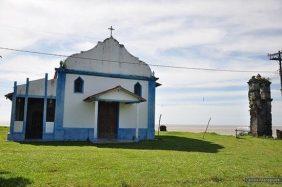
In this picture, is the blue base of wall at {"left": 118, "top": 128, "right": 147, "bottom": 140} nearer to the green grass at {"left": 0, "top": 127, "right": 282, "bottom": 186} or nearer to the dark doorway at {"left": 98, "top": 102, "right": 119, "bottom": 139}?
the dark doorway at {"left": 98, "top": 102, "right": 119, "bottom": 139}

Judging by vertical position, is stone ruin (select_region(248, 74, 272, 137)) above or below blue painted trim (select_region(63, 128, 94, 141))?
above

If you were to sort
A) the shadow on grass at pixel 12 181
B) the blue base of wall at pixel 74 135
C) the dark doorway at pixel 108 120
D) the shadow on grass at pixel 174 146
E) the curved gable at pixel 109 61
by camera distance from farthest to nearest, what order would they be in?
the dark doorway at pixel 108 120 < the curved gable at pixel 109 61 < the blue base of wall at pixel 74 135 < the shadow on grass at pixel 174 146 < the shadow on grass at pixel 12 181

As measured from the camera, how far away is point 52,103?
27.5 metres

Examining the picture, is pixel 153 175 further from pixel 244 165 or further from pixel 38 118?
pixel 38 118

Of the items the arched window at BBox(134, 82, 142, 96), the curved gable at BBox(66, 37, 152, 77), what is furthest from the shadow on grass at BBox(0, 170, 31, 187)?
the arched window at BBox(134, 82, 142, 96)

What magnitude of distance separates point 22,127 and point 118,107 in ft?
25.2

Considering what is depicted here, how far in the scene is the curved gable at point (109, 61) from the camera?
28438 mm

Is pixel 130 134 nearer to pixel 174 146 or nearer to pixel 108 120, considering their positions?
pixel 108 120

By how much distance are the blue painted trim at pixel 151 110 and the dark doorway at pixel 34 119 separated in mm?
8867

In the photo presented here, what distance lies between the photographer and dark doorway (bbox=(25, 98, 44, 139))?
28.0 m

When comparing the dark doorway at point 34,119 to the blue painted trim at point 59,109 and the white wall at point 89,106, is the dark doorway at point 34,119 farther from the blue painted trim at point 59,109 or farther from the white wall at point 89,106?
the white wall at point 89,106

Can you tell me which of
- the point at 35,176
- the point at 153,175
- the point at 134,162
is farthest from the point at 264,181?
the point at 35,176

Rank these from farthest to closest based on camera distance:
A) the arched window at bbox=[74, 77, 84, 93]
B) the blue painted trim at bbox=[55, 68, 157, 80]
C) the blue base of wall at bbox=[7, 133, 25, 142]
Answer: the arched window at bbox=[74, 77, 84, 93]
the blue painted trim at bbox=[55, 68, 157, 80]
the blue base of wall at bbox=[7, 133, 25, 142]

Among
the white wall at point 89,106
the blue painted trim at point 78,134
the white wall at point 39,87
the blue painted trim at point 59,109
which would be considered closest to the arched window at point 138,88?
the white wall at point 89,106
